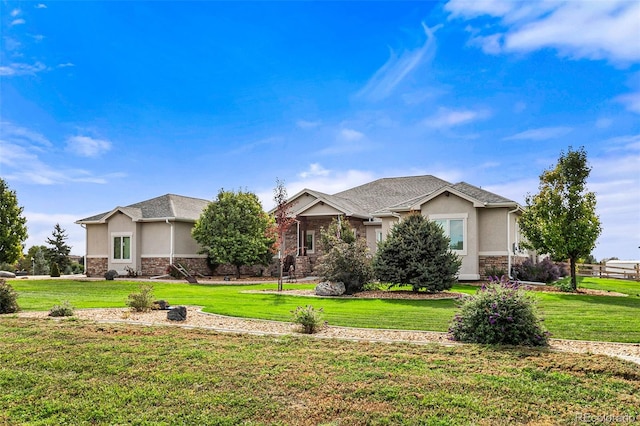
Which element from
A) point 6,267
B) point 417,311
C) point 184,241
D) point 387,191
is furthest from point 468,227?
point 6,267

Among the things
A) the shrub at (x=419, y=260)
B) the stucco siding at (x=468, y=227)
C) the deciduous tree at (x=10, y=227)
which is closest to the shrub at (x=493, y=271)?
the stucco siding at (x=468, y=227)

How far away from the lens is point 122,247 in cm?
3084

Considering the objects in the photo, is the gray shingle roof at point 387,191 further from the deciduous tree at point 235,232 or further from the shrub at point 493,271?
the shrub at point 493,271

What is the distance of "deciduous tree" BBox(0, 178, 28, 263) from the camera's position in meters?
32.3

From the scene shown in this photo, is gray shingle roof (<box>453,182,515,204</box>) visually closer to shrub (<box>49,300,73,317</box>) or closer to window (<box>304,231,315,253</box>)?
window (<box>304,231,315,253</box>)

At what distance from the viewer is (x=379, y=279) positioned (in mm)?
17703

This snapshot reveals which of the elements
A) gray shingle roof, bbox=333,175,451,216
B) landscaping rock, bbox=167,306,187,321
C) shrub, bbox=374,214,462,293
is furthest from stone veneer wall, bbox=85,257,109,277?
landscaping rock, bbox=167,306,187,321

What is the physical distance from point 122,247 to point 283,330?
79.9ft

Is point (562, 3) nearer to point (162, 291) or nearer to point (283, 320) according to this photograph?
point (283, 320)

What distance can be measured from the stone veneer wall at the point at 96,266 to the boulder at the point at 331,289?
19421mm

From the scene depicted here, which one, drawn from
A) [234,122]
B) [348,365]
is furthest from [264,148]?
[348,365]

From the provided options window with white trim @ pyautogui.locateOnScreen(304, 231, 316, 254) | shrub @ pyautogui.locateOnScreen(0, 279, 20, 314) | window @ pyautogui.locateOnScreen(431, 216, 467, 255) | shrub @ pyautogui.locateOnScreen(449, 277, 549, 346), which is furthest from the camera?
window with white trim @ pyautogui.locateOnScreen(304, 231, 316, 254)

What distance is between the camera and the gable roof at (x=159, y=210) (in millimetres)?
30125

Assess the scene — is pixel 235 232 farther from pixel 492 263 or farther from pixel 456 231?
pixel 492 263
